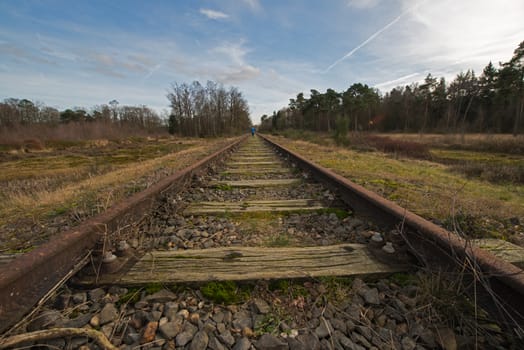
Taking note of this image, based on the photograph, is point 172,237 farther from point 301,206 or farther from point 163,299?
point 301,206

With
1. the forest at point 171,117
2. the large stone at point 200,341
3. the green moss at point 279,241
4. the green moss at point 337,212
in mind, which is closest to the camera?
the large stone at point 200,341

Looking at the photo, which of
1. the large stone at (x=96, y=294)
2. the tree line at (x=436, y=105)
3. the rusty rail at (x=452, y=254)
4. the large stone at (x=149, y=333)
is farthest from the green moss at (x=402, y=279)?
the tree line at (x=436, y=105)

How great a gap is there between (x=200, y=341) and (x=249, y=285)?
36cm

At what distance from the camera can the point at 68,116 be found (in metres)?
54.2

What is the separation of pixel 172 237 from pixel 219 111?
157 ft

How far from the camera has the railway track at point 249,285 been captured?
34.4 inches

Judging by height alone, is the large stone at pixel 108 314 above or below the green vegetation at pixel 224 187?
below

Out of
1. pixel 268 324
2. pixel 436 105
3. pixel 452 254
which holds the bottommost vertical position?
pixel 268 324

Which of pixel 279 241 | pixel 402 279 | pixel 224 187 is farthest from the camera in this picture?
pixel 224 187

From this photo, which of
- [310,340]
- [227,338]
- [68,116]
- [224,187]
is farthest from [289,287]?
[68,116]

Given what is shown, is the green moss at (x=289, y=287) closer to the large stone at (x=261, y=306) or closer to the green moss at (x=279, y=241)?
the large stone at (x=261, y=306)

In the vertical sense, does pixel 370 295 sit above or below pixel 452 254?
below

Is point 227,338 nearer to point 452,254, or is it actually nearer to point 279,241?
point 279,241

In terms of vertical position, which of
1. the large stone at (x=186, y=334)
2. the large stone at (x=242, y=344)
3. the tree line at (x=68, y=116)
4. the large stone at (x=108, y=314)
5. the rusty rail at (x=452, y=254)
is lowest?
the large stone at (x=242, y=344)
